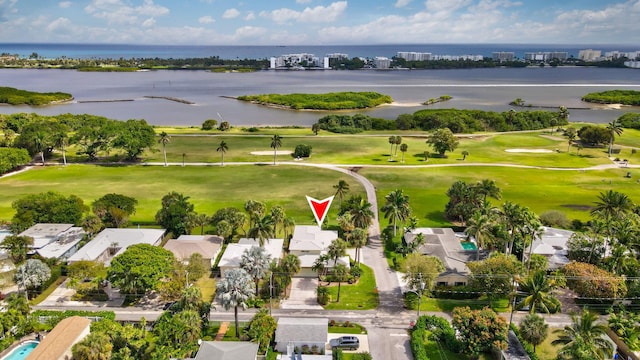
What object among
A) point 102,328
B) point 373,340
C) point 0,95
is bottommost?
point 373,340

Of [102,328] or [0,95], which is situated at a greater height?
[0,95]

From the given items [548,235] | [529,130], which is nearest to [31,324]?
[548,235]

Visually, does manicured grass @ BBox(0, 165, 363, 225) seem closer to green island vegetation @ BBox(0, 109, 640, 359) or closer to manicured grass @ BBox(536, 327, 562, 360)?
green island vegetation @ BBox(0, 109, 640, 359)

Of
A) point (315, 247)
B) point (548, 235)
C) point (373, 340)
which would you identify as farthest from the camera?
point (548, 235)

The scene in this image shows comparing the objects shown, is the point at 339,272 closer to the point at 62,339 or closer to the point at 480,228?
the point at 480,228

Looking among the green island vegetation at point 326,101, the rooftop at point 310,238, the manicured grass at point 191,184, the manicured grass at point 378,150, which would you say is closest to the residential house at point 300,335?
the rooftop at point 310,238

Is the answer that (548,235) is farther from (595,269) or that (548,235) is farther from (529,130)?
(529,130)

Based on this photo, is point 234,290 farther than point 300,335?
No

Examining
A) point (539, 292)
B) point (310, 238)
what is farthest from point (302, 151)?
point (539, 292)
